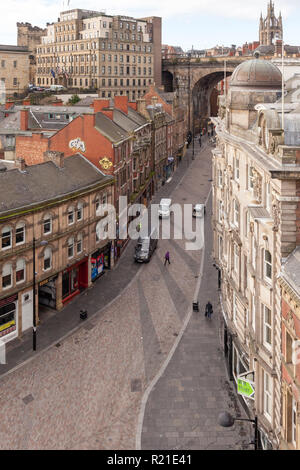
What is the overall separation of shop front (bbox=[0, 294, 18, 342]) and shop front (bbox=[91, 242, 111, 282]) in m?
10.3

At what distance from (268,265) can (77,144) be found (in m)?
30.0

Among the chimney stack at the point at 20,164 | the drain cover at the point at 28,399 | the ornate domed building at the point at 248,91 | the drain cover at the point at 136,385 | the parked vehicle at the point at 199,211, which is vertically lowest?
the drain cover at the point at 28,399

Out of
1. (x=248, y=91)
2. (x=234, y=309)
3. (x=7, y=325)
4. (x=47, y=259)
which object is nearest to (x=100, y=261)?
(x=47, y=259)

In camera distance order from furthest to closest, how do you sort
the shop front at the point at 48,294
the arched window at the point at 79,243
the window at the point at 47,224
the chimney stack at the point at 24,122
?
the chimney stack at the point at 24,122, the arched window at the point at 79,243, the shop front at the point at 48,294, the window at the point at 47,224

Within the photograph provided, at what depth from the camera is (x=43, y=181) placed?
121 feet

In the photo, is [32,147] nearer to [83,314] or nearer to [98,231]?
[98,231]

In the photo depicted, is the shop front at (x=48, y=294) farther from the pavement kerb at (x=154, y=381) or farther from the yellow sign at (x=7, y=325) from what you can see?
the pavement kerb at (x=154, y=381)

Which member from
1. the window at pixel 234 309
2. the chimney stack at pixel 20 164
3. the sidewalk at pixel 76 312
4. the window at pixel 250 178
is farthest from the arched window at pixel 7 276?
the window at pixel 250 178

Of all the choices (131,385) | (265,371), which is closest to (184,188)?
(131,385)

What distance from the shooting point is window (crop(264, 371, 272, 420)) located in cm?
2073

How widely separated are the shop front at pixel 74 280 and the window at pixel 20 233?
5746 mm

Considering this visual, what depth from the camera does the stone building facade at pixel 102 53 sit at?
11906 centimetres

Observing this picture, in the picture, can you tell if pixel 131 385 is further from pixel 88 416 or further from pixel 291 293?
pixel 291 293
